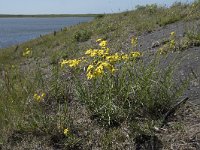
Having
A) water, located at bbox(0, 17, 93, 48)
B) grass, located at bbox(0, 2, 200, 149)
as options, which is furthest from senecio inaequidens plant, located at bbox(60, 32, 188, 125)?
water, located at bbox(0, 17, 93, 48)

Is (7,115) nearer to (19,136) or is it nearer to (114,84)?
(19,136)

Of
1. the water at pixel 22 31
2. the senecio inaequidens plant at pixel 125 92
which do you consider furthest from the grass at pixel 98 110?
the water at pixel 22 31

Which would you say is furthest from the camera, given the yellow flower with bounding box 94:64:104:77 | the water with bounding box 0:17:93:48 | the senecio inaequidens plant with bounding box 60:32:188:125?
the water with bounding box 0:17:93:48

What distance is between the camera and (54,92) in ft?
19.7

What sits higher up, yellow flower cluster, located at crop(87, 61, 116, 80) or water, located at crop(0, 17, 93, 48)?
yellow flower cluster, located at crop(87, 61, 116, 80)

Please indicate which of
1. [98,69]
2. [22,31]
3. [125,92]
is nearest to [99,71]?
[98,69]

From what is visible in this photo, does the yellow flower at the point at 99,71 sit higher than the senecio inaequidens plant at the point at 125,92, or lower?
higher

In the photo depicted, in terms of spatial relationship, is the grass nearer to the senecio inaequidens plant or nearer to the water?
the senecio inaequidens plant

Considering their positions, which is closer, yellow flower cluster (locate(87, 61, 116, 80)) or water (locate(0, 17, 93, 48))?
yellow flower cluster (locate(87, 61, 116, 80))

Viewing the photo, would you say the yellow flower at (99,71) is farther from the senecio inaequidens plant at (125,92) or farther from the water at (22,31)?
the water at (22,31)

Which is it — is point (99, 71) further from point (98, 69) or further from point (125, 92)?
point (125, 92)

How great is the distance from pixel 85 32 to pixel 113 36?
2317mm

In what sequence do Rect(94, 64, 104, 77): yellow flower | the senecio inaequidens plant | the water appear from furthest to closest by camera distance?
the water → the senecio inaequidens plant → Rect(94, 64, 104, 77): yellow flower

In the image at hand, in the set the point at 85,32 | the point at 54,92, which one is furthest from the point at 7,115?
the point at 85,32
